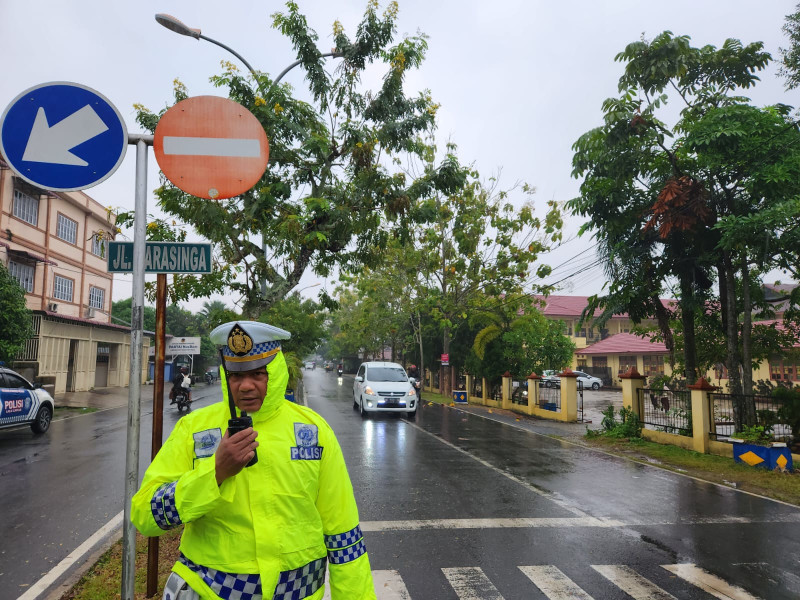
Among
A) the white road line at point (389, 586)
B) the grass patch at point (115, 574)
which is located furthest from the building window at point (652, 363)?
the grass patch at point (115, 574)

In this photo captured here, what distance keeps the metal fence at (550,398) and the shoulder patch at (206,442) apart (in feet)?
62.7

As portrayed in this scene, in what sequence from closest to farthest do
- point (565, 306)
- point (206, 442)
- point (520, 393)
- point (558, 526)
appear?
point (206, 442)
point (558, 526)
point (520, 393)
point (565, 306)

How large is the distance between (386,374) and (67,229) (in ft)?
65.5

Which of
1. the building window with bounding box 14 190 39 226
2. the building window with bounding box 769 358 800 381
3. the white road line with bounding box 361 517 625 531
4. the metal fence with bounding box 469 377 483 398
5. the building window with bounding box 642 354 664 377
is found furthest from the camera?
the building window with bounding box 642 354 664 377

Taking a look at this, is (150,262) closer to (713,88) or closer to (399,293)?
(713,88)

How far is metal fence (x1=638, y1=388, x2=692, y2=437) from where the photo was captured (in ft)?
41.7

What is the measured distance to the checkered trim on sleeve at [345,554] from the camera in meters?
2.06

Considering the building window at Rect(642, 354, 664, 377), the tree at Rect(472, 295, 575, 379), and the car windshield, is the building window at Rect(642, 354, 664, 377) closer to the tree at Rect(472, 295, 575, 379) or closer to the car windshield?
the tree at Rect(472, 295, 575, 379)

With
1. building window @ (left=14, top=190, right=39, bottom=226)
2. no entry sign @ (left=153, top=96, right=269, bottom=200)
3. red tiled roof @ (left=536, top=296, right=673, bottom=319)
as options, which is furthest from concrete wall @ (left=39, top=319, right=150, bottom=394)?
red tiled roof @ (left=536, top=296, right=673, bottom=319)

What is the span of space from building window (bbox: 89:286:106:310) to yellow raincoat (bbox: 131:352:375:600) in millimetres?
33335

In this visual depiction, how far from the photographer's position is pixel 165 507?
1.89 metres

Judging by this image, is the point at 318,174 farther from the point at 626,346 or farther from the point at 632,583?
the point at 626,346

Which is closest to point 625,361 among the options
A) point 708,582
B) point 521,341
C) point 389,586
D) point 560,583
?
point 521,341

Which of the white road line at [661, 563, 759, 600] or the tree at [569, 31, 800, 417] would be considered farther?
the tree at [569, 31, 800, 417]
